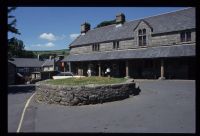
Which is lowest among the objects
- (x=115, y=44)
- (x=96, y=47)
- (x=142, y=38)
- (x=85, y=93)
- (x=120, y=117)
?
(x=120, y=117)

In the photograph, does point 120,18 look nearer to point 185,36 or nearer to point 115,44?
point 115,44

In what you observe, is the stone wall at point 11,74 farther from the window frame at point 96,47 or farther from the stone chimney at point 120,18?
the stone chimney at point 120,18

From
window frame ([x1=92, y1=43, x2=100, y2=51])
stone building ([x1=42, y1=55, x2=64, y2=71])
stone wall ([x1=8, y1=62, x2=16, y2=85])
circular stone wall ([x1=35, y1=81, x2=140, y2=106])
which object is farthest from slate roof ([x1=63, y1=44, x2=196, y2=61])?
stone building ([x1=42, y1=55, x2=64, y2=71])

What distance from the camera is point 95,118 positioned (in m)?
11.0

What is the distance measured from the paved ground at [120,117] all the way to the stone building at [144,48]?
16091mm

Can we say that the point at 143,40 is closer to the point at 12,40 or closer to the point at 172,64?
the point at 172,64

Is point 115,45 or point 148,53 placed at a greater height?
point 115,45

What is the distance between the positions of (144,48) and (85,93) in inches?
861

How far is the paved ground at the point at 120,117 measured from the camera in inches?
352

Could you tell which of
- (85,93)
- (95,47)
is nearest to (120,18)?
(95,47)

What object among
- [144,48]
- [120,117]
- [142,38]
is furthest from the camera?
[142,38]

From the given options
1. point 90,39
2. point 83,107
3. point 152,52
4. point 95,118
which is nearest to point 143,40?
point 152,52

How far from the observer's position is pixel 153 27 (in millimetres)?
35469

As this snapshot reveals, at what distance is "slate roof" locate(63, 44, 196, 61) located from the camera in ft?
95.9
